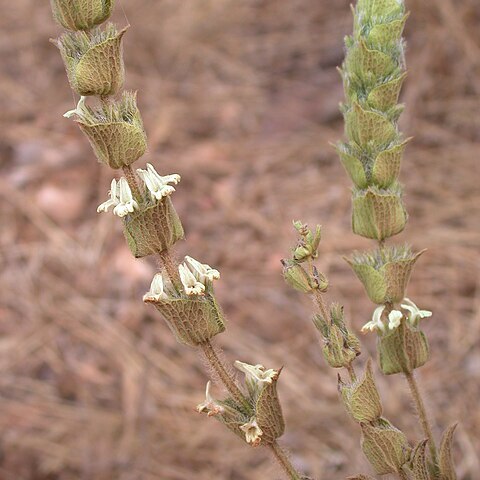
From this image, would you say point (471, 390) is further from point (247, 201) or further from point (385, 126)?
point (385, 126)

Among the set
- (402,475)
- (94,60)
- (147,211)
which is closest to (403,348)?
(402,475)

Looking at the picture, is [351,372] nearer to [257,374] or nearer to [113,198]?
[257,374]

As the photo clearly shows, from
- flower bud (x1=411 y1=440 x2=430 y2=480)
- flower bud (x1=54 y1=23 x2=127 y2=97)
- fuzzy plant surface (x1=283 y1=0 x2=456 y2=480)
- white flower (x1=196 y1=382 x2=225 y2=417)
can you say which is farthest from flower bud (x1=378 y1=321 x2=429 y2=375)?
flower bud (x1=54 y1=23 x2=127 y2=97)

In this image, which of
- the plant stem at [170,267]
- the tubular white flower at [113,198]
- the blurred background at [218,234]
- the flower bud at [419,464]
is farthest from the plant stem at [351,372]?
the blurred background at [218,234]

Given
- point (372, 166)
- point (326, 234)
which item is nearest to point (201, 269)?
point (372, 166)

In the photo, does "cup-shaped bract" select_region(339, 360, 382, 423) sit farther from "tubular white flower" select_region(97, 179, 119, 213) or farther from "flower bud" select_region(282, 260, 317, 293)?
"tubular white flower" select_region(97, 179, 119, 213)

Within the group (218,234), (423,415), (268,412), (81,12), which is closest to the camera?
(81,12)

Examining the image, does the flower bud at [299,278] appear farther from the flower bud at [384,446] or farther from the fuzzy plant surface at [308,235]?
the flower bud at [384,446]
